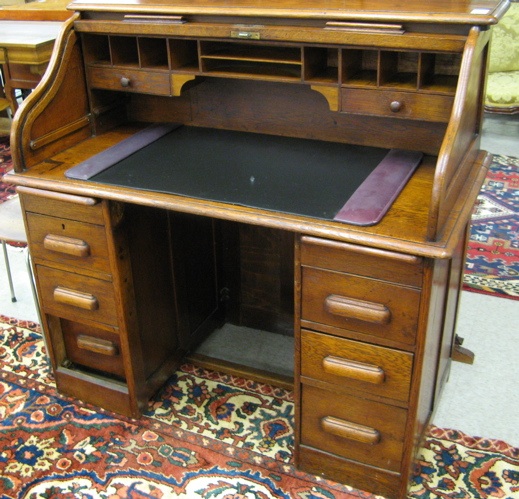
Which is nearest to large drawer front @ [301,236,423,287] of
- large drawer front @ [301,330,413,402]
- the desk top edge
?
large drawer front @ [301,330,413,402]

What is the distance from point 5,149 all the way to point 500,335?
3.66 metres

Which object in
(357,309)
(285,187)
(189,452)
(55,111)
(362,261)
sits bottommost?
(189,452)

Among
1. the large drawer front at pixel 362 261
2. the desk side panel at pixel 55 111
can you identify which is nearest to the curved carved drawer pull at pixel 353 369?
the large drawer front at pixel 362 261

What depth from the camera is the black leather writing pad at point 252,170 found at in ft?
5.98

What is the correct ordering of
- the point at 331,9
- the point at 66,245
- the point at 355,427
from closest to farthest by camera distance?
the point at 331,9 < the point at 355,427 < the point at 66,245

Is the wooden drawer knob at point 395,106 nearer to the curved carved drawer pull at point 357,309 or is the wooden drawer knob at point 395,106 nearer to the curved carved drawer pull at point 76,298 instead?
the curved carved drawer pull at point 357,309

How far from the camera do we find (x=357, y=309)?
69.1 inches

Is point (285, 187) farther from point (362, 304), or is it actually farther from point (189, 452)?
point (189, 452)

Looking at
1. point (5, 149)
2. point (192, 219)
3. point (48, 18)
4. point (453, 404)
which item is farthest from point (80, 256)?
point (5, 149)

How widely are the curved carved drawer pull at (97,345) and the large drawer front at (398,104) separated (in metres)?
1.10

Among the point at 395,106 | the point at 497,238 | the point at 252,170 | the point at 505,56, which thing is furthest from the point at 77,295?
the point at 505,56

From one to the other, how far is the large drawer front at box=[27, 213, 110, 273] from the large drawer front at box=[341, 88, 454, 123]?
32.8 inches

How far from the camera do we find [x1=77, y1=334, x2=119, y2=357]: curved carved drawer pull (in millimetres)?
2268

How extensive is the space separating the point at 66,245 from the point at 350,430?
103cm
